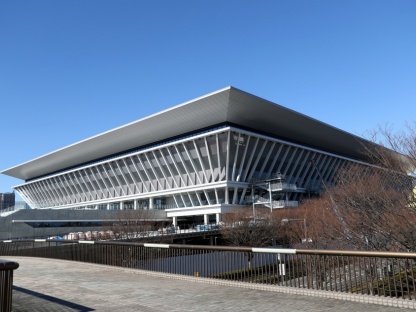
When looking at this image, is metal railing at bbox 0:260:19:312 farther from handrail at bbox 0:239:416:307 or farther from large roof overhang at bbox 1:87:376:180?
large roof overhang at bbox 1:87:376:180

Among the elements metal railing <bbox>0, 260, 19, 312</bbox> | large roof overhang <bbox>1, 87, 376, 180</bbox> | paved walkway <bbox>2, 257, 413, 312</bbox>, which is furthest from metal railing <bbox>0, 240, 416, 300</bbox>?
large roof overhang <bbox>1, 87, 376, 180</bbox>

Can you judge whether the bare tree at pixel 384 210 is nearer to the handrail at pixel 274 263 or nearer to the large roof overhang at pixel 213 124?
the handrail at pixel 274 263

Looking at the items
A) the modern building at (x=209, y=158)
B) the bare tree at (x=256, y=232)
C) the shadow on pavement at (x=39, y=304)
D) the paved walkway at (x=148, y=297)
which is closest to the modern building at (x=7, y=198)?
the modern building at (x=209, y=158)

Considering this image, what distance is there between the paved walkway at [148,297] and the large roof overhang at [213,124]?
161 feet

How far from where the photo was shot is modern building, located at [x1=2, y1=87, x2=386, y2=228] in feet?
210

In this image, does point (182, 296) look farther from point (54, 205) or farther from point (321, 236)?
point (54, 205)

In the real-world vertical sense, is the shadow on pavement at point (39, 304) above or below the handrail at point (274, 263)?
below

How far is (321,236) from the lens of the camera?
28.0m

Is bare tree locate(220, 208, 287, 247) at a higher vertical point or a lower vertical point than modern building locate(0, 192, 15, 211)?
lower

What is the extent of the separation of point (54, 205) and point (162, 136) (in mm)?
45922

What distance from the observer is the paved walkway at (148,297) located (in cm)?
730

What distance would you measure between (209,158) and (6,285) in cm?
5898

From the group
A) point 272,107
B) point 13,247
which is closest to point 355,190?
point 13,247

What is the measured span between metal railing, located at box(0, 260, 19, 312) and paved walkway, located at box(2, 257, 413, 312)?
1.76m
